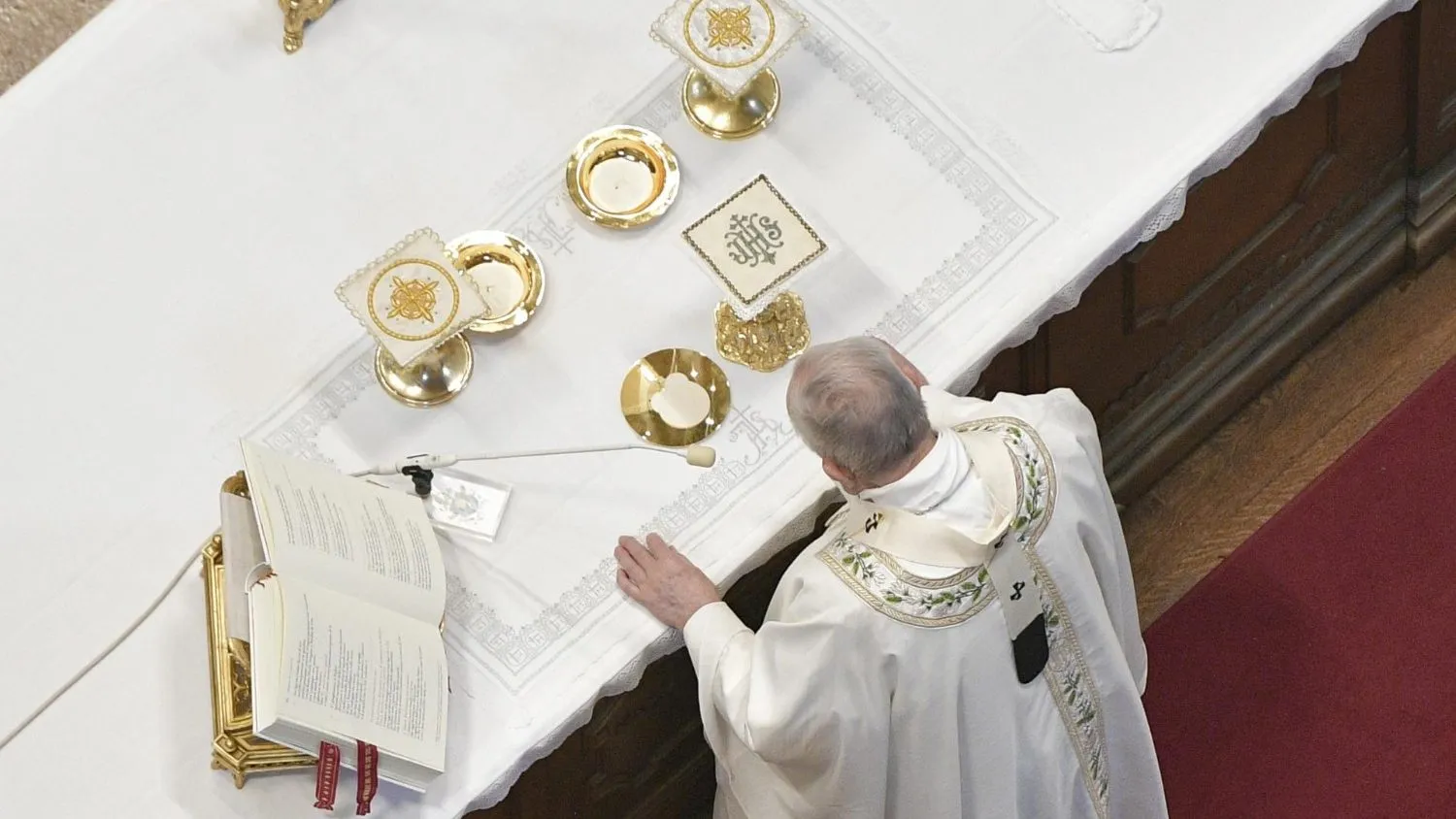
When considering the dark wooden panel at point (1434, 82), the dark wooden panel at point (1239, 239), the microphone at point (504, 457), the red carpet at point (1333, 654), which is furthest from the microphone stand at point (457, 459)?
the dark wooden panel at point (1434, 82)

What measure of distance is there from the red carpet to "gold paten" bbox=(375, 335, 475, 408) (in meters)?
1.45

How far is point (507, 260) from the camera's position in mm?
2518

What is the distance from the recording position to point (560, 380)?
97.3 inches

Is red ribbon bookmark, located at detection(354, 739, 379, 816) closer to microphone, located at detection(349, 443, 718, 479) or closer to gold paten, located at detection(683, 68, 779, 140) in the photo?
microphone, located at detection(349, 443, 718, 479)

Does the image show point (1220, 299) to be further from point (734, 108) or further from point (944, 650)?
point (944, 650)

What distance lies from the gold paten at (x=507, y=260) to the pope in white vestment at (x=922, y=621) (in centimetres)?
39

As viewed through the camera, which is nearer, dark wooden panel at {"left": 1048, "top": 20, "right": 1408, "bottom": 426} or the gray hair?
the gray hair

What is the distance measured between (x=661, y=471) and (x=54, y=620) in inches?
34.1

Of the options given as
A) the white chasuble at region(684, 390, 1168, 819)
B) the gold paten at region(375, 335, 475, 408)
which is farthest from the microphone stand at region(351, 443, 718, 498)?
the white chasuble at region(684, 390, 1168, 819)

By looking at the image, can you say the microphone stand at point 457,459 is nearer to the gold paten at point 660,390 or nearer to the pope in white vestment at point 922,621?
the gold paten at point 660,390

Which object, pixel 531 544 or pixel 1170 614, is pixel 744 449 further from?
pixel 1170 614

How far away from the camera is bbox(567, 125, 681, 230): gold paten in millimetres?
2533

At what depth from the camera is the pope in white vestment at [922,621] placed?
2.06m

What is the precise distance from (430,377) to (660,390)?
1.07 feet
